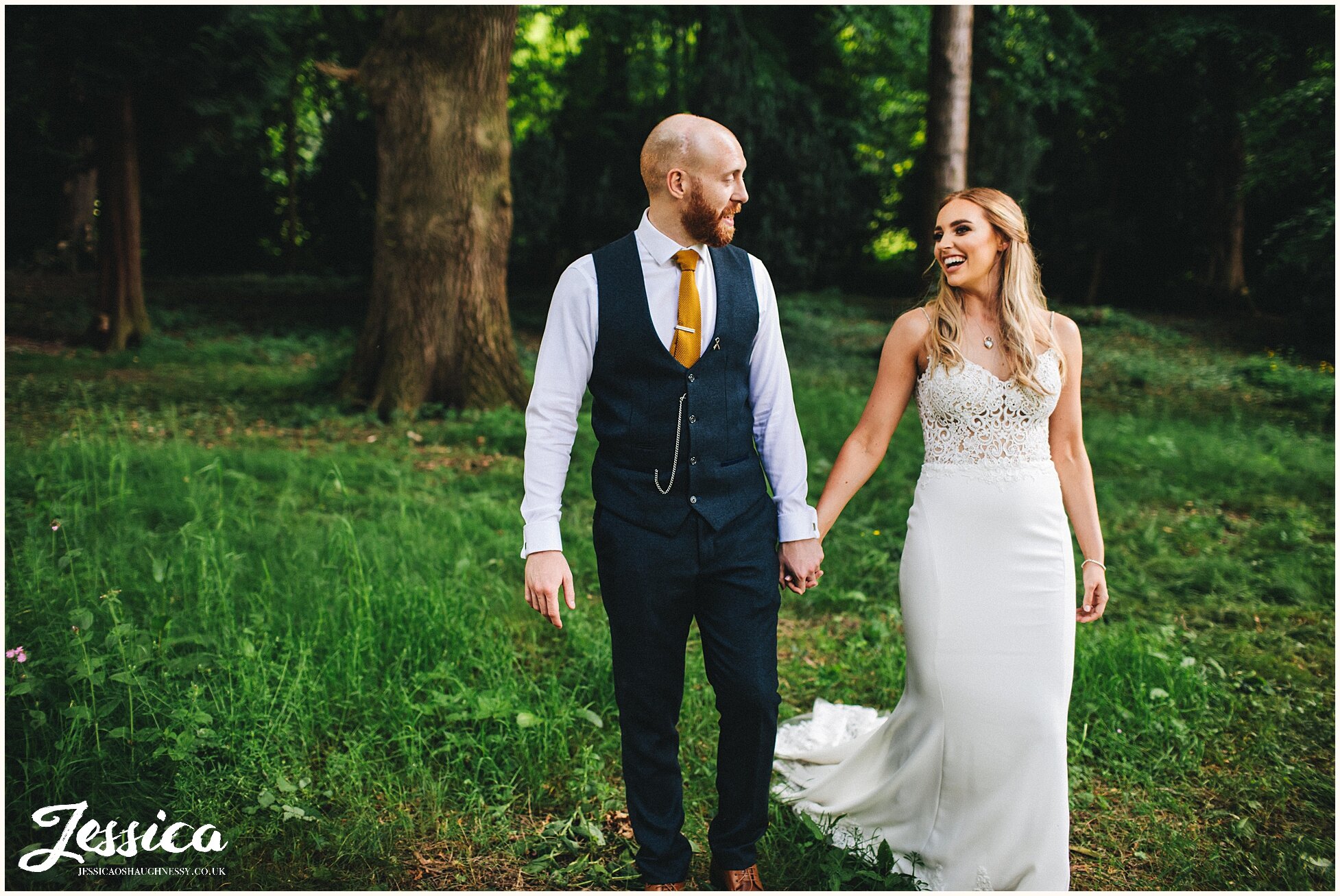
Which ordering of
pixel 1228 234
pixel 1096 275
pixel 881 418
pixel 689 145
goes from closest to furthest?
pixel 689 145
pixel 881 418
pixel 1228 234
pixel 1096 275

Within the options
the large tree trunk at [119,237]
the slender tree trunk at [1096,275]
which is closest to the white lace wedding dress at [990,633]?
the large tree trunk at [119,237]

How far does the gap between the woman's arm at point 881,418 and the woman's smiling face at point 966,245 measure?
167mm

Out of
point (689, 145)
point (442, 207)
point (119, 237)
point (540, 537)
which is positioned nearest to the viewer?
point (689, 145)

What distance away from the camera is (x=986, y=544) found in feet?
9.25

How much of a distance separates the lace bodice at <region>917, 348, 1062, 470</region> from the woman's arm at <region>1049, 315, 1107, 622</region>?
2.9 inches

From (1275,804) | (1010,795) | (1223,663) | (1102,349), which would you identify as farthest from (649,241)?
(1102,349)

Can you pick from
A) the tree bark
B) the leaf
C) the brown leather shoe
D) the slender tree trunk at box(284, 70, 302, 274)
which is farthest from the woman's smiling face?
the slender tree trunk at box(284, 70, 302, 274)

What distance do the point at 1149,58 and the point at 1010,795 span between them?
18.5 metres

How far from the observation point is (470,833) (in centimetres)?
316

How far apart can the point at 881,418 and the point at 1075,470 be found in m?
0.65

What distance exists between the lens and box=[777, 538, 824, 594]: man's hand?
2727mm

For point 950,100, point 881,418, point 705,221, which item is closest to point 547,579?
point 705,221

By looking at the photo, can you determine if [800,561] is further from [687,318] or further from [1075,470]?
[1075,470]

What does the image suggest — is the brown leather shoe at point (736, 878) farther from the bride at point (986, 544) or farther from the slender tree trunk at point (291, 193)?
the slender tree trunk at point (291, 193)
